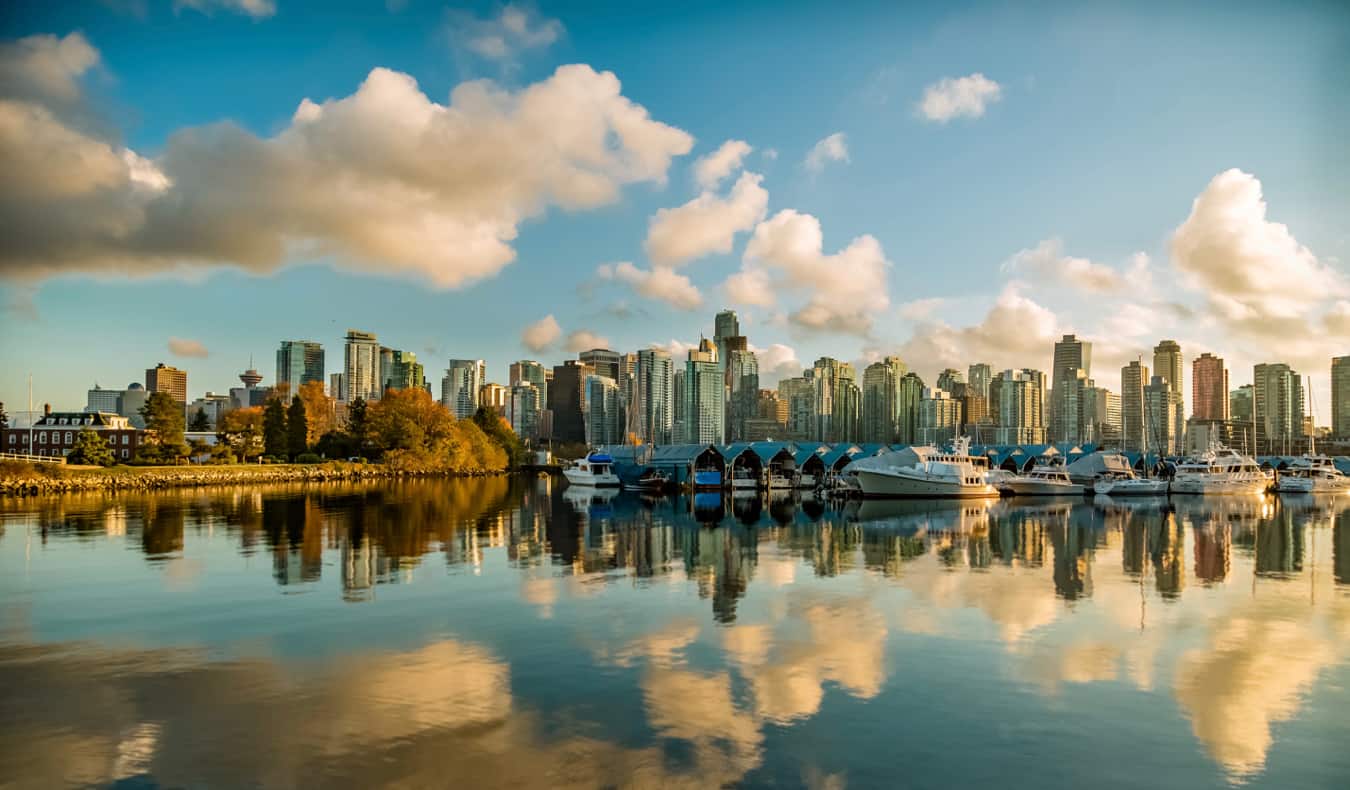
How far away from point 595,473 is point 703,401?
87.6 m

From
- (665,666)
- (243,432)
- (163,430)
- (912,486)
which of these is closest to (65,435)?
(243,432)

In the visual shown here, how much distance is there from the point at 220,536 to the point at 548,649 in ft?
90.3

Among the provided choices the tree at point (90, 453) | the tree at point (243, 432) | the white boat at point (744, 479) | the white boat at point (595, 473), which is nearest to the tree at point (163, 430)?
the tree at point (90, 453)

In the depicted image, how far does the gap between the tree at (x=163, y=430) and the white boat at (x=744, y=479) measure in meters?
63.2

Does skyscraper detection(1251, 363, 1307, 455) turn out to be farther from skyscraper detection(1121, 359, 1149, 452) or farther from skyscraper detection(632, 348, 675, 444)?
skyscraper detection(632, 348, 675, 444)

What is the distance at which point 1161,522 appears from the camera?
50406mm

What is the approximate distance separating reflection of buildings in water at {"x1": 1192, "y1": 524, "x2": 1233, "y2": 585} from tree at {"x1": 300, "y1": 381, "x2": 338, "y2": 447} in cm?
10803

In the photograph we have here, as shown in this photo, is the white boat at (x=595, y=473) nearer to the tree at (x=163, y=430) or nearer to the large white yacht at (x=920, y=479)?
the large white yacht at (x=920, y=479)

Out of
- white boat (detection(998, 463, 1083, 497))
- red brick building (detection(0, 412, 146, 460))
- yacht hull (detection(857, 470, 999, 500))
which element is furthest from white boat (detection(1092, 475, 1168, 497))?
red brick building (detection(0, 412, 146, 460))

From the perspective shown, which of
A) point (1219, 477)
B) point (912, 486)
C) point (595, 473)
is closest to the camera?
point (912, 486)

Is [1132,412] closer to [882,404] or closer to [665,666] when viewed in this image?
[882,404]

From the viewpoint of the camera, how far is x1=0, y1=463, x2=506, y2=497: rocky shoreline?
6825cm

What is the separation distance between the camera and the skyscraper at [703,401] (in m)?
172

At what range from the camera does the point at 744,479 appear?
83.9 metres
